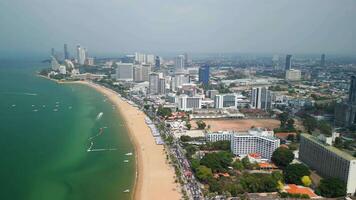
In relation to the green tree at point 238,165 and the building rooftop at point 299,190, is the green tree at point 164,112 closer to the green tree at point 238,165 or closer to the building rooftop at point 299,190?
the green tree at point 238,165

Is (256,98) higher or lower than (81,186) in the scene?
higher

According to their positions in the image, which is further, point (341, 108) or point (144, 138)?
point (341, 108)

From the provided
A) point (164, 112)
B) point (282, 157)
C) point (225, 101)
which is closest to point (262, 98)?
point (225, 101)

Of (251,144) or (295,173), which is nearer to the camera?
(295,173)

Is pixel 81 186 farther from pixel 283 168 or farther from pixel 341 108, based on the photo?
pixel 341 108

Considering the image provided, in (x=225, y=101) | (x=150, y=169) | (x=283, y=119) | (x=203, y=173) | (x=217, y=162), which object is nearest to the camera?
(x=203, y=173)

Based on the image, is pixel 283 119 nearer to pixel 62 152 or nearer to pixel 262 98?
pixel 262 98

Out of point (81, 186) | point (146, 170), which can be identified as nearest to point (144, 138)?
point (146, 170)
